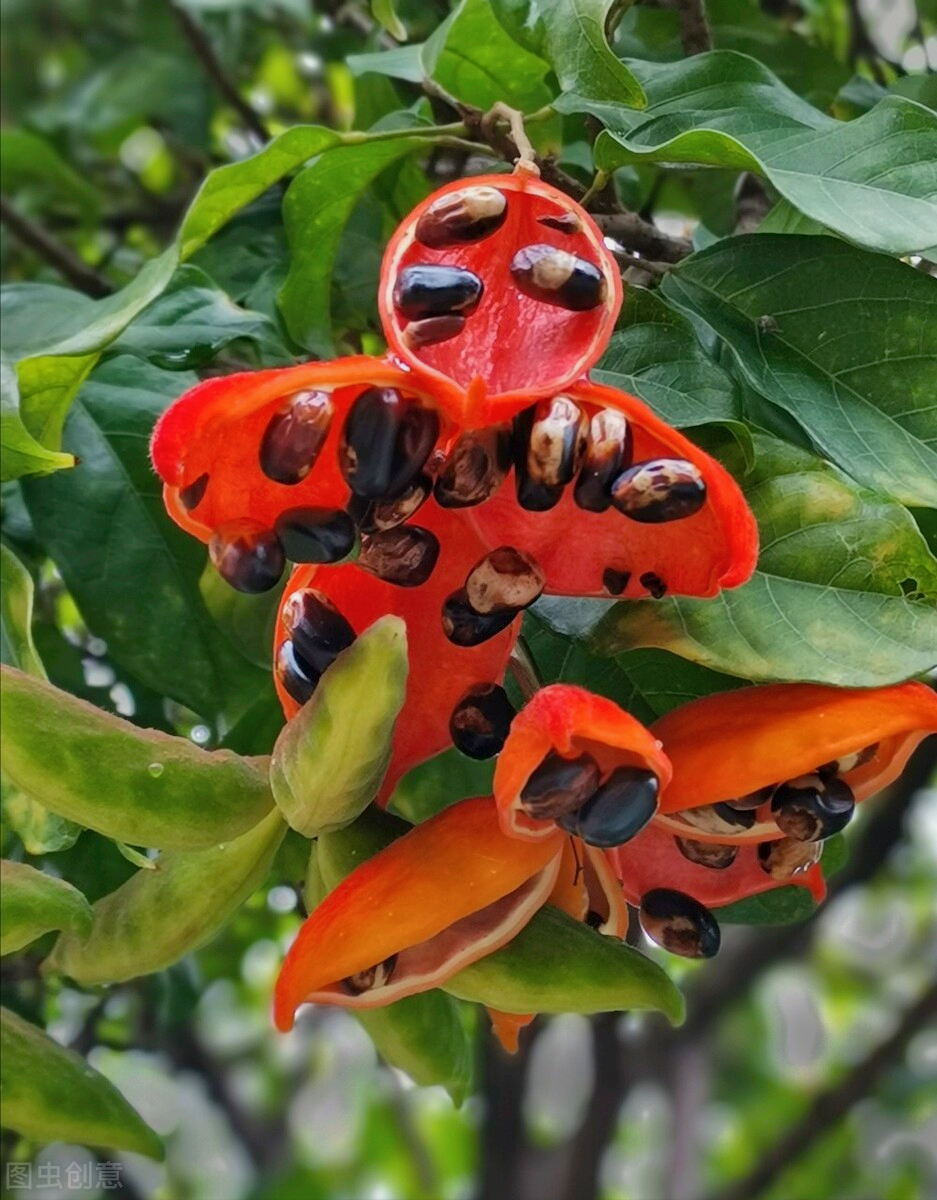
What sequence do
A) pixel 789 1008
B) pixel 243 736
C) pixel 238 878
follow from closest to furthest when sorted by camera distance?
pixel 238 878 → pixel 243 736 → pixel 789 1008

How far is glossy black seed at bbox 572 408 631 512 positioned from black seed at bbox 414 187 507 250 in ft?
0.34

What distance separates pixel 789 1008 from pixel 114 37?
96.1 inches

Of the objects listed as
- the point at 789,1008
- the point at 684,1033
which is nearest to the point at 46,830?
the point at 684,1033

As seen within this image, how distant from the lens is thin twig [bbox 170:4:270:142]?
146 centimetres

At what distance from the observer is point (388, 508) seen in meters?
0.55

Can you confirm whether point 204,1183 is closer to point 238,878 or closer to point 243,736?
point 243,736

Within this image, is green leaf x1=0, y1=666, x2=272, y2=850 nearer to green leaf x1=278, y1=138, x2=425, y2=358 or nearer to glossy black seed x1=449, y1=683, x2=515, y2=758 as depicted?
glossy black seed x1=449, y1=683, x2=515, y2=758

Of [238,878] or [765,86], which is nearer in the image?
[238,878]

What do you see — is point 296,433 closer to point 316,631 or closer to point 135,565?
point 316,631

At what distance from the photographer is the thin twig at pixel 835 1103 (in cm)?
213

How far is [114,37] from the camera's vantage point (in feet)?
5.86

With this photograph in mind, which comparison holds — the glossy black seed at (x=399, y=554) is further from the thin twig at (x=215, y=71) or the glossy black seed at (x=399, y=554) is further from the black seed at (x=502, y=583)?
the thin twig at (x=215, y=71)

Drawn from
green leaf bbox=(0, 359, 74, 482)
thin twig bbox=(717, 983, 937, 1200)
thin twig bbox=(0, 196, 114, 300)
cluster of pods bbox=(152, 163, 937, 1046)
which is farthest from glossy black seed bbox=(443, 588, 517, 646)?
thin twig bbox=(717, 983, 937, 1200)

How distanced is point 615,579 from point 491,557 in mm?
66
